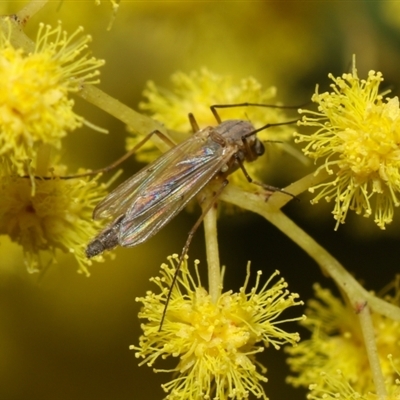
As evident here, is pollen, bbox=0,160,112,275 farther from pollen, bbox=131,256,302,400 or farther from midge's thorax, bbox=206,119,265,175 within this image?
midge's thorax, bbox=206,119,265,175

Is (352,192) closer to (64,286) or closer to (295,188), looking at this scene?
(295,188)

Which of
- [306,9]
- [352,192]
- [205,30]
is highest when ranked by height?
[306,9]

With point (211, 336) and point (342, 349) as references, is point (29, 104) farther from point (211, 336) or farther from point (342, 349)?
point (342, 349)

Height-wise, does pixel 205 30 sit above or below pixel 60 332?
above

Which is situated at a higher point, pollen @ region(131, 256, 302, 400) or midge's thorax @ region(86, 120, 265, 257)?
midge's thorax @ region(86, 120, 265, 257)

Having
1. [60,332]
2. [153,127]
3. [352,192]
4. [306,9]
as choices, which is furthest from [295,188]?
[60,332]

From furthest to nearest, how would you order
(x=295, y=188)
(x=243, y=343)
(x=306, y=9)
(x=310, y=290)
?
1. (x=310, y=290)
2. (x=306, y=9)
3. (x=295, y=188)
4. (x=243, y=343)

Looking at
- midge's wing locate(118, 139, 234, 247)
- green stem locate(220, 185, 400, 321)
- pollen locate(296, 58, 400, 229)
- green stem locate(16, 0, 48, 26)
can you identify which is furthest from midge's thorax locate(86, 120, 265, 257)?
green stem locate(16, 0, 48, 26)
